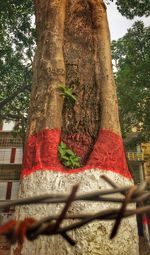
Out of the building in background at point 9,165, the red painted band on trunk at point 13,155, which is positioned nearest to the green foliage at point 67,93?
the building in background at point 9,165

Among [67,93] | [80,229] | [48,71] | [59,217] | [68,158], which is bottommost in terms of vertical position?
[80,229]

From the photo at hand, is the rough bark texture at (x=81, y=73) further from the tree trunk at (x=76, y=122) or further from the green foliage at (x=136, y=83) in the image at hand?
the green foliage at (x=136, y=83)

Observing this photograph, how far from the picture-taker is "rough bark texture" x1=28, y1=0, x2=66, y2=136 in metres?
3.44

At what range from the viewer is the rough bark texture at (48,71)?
135 inches

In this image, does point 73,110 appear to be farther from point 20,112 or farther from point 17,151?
point 17,151

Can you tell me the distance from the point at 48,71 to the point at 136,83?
12.0 metres

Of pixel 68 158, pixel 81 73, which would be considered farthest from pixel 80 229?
pixel 81 73

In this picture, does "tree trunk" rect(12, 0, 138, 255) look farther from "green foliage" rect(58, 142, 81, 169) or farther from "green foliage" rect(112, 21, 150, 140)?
"green foliage" rect(112, 21, 150, 140)

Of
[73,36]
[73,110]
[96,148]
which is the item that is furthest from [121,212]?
[73,36]

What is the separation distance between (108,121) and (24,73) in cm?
1303

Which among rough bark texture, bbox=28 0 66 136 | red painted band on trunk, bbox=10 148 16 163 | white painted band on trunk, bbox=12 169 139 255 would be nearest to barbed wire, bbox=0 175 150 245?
white painted band on trunk, bbox=12 169 139 255

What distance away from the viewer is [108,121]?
3496 mm

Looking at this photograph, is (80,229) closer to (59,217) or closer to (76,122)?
(76,122)

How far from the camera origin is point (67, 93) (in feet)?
12.1
